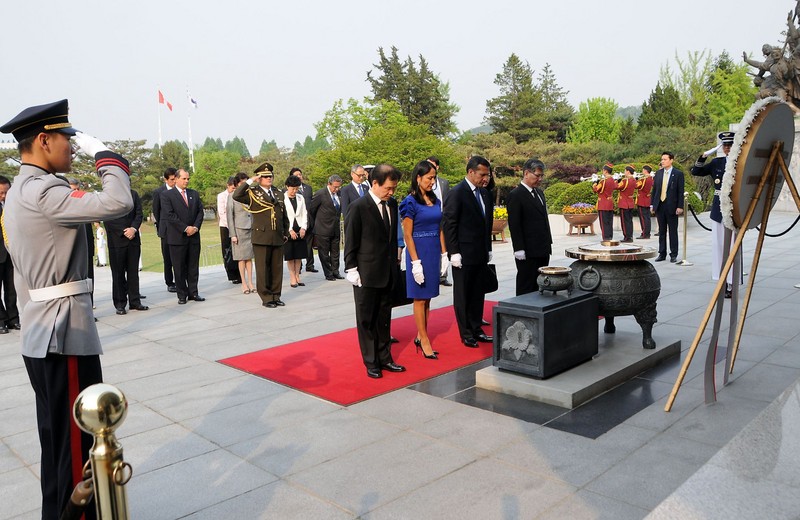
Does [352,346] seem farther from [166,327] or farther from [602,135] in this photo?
[602,135]

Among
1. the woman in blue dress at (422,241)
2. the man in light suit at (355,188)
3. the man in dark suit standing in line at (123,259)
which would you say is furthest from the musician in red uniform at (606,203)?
the man in dark suit standing in line at (123,259)

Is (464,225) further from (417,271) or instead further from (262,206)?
(262,206)

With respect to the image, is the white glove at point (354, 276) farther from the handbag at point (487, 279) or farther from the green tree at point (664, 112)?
the green tree at point (664, 112)

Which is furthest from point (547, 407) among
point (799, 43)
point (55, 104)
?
point (799, 43)

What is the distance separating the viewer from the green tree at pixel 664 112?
40.5 metres

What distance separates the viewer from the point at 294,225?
10.4m

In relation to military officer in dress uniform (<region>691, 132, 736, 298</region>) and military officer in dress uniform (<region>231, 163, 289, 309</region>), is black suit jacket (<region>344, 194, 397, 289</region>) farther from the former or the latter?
military officer in dress uniform (<region>231, 163, 289, 309</region>)

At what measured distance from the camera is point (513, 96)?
47.3 meters

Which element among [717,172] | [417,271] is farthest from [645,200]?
[417,271]

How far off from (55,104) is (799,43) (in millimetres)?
23083

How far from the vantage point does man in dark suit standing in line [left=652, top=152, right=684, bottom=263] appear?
11.7 metres

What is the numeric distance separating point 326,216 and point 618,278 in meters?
6.65

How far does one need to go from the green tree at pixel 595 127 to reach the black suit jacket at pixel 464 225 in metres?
44.8

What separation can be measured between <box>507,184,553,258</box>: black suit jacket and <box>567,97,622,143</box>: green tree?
44.3 metres
